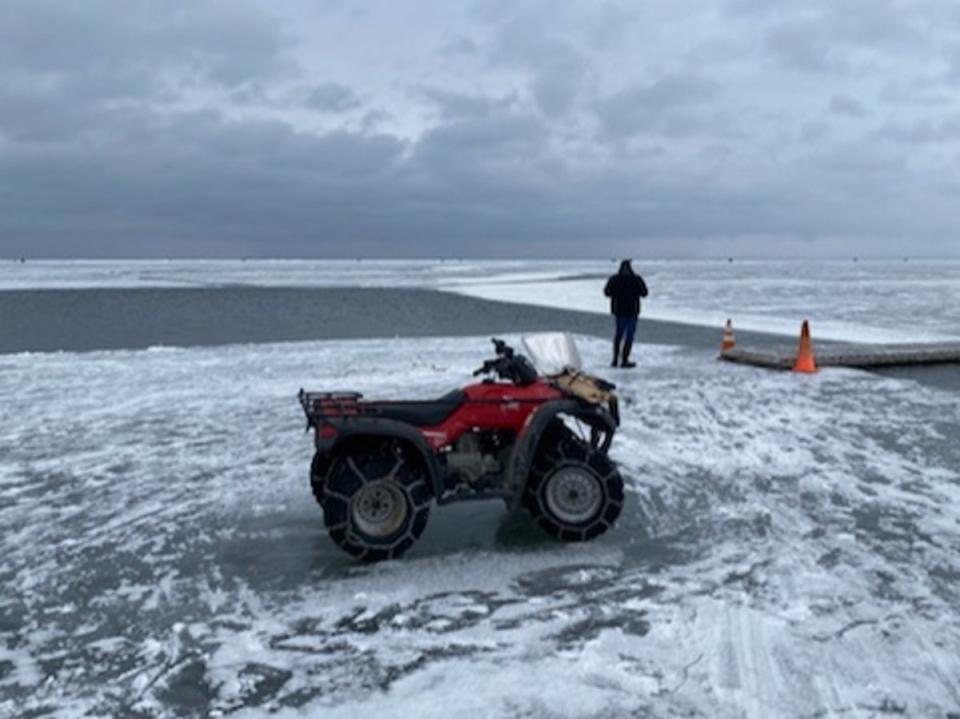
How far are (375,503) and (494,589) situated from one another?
86 cm

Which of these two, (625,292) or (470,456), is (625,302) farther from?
(470,456)

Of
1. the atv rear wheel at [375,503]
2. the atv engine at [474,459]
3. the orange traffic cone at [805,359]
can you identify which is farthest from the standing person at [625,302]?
the atv rear wheel at [375,503]

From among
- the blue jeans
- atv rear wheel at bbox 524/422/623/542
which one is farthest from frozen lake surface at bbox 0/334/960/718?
the blue jeans

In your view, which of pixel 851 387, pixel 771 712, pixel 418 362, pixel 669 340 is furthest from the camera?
pixel 669 340

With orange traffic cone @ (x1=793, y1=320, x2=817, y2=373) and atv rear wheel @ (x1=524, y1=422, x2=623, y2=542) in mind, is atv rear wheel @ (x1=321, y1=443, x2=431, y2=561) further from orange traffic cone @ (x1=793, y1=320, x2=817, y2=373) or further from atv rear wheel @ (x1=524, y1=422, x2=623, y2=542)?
orange traffic cone @ (x1=793, y1=320, x2=817, y2=373)

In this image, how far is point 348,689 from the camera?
10.9 feet

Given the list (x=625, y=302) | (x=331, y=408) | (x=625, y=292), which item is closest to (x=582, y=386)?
(x=331, y=408)

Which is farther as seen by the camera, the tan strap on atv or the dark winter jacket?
the dark winter jacket

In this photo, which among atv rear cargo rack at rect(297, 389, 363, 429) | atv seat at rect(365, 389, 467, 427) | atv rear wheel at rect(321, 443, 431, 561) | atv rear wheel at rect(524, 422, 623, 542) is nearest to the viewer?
atv rear wheel at rect(321, 443, 431, 561)

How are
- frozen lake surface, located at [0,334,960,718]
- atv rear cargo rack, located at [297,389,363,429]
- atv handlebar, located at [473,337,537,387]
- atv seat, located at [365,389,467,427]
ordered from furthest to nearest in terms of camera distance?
atv handlebar, located at [473,337,537,387]
atv seat, located at [365,389,467,427]
atv rear cargo rack, located at [297,389,363,429]
frozen lake surface, located at [0,334,960,718]

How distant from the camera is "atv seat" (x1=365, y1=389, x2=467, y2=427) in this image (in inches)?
191

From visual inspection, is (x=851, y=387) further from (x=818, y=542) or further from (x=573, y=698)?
(x=573, y=698)

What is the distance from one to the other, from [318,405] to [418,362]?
365 inches

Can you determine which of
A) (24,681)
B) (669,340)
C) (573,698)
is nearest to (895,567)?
(573,698)
